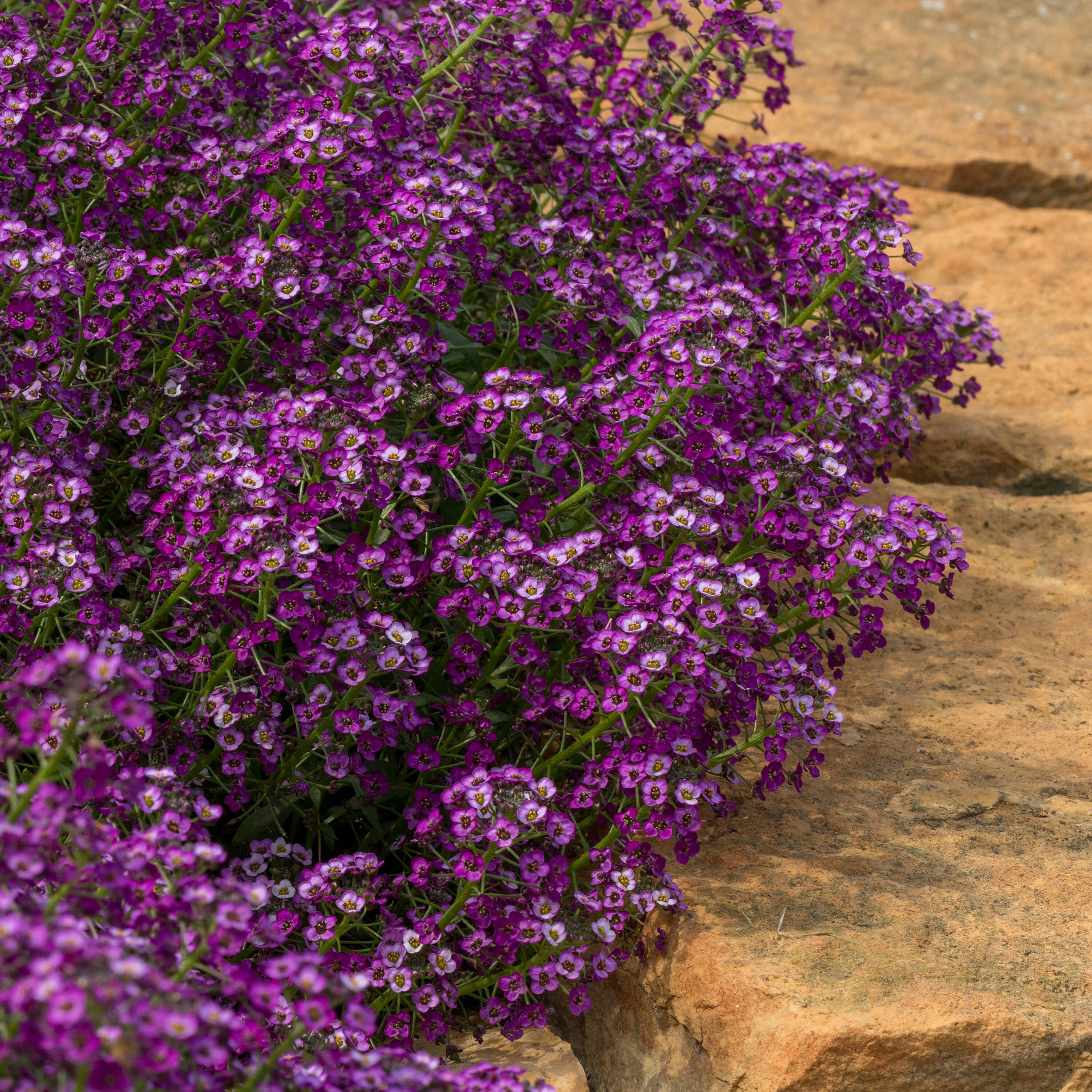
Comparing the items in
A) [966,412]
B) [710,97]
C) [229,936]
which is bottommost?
[229,936]

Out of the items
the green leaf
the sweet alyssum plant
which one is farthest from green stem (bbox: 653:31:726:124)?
the green leaf

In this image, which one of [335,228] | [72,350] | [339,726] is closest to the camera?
[339,726]

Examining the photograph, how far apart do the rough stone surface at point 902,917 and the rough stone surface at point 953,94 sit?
4.55 metres

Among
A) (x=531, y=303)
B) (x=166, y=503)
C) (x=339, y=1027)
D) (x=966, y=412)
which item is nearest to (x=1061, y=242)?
(x=966, y=412)

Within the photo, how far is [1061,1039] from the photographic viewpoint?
3.03 m

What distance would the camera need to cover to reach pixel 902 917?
11.0 ft

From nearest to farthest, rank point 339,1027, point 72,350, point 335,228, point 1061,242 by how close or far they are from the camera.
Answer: point 339,1027, point 72,350, point 335,228, point 1061,242

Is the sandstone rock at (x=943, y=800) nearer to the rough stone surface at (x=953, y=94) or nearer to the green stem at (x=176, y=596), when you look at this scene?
the green stem at (x=176, y=596)

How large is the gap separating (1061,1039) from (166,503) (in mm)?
2565

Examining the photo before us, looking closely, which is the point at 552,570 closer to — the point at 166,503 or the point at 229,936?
the point at 166,503

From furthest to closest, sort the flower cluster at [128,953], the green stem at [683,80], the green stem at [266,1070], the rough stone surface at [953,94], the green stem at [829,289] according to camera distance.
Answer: the rough stone surface at [953,94]
the green stem at [683,80]
the green stem at [829,289]
the green stem at [266,1070]
the flower cluster at [128,953]

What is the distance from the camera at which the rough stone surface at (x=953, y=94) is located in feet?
26.2

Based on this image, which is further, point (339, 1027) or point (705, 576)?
point (705, 576)

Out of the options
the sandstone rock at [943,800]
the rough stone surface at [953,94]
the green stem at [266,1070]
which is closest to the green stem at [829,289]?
the sandstone rock at [943,800]
